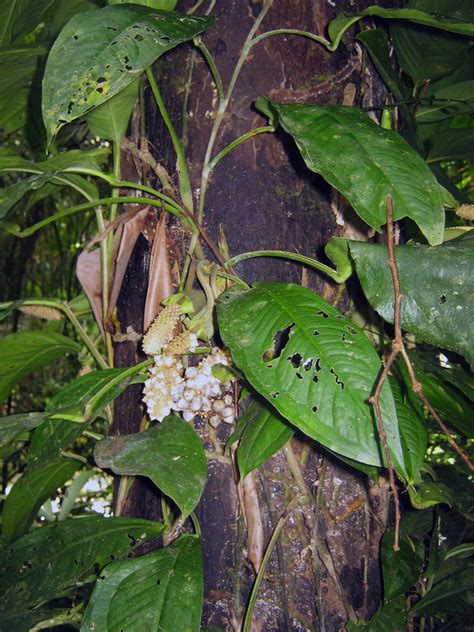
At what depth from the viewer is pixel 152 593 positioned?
0.64 metres

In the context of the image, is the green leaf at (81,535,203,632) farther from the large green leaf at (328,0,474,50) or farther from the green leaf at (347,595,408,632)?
the large green leaf at (328,0,474,50)

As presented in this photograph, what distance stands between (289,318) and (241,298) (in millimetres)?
69

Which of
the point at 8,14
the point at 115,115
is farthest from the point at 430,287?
the point at 8,14

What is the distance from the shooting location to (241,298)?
2.16 ft

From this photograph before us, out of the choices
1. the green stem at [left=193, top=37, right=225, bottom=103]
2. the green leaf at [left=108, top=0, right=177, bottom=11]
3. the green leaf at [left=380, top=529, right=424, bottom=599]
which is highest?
the green leaf at [left=108, top=0, right=177, bottom=11]

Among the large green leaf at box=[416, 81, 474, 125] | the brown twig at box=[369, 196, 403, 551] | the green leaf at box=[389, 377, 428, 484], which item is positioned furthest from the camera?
the large green leaf at box=[416, 81, 474, 125]

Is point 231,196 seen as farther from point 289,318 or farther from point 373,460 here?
point 373,460

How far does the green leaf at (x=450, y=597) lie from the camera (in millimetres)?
811

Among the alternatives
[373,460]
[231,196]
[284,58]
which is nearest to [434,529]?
[373,460]

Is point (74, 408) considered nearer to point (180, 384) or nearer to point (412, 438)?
point (180, 384)

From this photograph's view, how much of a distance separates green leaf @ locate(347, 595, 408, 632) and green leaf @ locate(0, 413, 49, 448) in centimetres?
44

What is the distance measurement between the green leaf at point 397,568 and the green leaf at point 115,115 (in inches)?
26.1

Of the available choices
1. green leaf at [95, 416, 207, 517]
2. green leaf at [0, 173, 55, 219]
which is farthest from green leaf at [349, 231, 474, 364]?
green leaf at [0, 173, 55, 219]

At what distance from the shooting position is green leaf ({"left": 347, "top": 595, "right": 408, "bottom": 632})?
0.72m
